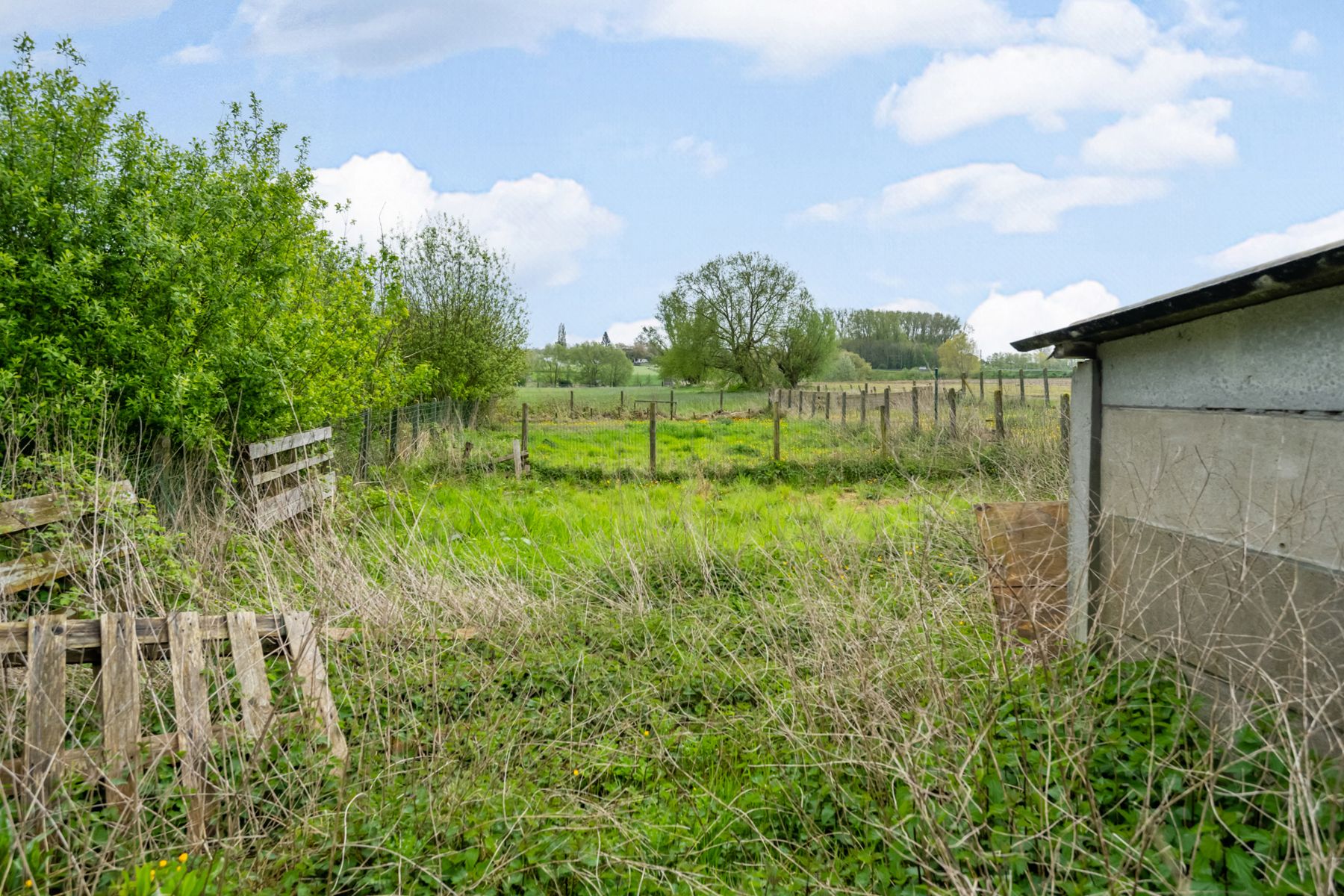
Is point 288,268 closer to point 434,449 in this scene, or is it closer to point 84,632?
point 84,632

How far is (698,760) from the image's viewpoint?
4141mm

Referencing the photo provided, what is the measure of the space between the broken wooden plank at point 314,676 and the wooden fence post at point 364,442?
8451mm

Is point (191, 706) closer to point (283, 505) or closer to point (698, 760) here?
point (698, 760)

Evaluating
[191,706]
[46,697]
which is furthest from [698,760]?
[46,697]

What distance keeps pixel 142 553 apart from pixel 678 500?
6.36 metres

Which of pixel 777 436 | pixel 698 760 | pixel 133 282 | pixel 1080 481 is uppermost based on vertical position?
pixel 133 282

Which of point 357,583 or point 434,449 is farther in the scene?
point 434,449

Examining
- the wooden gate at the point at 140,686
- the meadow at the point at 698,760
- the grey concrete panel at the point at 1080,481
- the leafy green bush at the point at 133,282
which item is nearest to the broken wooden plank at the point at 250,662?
the wooden gate at the point at 140,686

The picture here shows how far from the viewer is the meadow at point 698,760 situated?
274 cm

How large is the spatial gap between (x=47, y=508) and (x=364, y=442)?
7.75 meters

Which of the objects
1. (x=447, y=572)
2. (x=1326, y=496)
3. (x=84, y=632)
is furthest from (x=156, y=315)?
(x=1326, y=496)

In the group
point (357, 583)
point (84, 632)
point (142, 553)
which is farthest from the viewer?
point (142, 553)

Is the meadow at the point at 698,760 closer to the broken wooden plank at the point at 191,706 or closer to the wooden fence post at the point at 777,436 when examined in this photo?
the broken wooden plank at the point at 191,706

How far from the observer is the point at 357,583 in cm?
532
